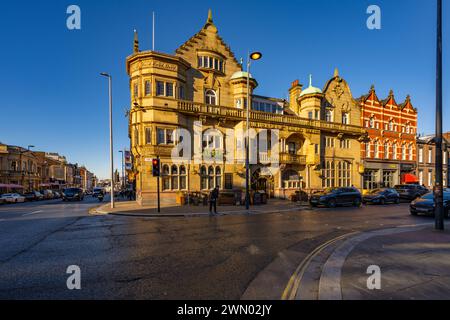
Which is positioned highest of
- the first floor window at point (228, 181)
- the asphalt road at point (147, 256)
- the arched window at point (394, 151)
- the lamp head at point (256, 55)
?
the lamp head at point (256, 55)

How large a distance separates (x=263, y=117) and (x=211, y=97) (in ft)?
19.1

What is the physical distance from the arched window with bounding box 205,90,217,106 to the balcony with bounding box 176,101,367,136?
166 cm

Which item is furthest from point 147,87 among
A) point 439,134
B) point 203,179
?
point 439,134

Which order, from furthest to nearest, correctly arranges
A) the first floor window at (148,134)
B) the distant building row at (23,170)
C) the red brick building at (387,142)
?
the distant building row at (23,170), the red brick building at (387,142), the first floor window at (148,134)

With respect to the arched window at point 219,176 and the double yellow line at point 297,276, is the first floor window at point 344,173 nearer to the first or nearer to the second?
the arched window at point 219,176

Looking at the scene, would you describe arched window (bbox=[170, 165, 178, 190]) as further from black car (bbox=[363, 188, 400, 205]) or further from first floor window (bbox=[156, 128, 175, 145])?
black car (bbox=[363, 188, 400, 205])

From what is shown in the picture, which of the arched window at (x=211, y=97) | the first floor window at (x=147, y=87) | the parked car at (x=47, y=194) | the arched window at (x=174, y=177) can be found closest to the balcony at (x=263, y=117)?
the arched window at (x=211, y=97)

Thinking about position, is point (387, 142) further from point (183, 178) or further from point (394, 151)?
point (183, 178)

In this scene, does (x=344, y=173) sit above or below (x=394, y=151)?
below

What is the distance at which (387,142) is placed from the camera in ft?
101

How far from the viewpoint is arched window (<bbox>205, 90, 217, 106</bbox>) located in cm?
2156

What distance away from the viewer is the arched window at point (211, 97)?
849 inches

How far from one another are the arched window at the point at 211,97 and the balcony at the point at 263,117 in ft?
5.44

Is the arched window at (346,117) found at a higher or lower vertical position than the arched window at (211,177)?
higher
